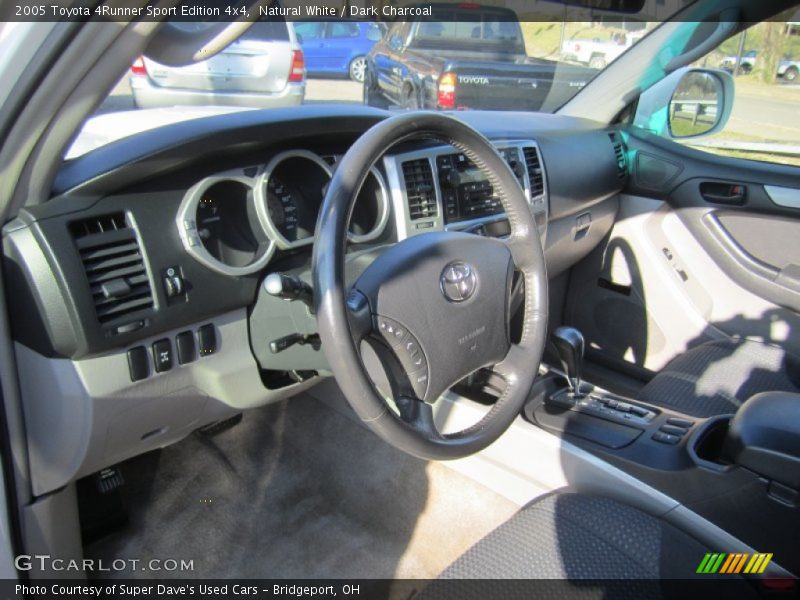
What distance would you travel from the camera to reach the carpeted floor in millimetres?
2031

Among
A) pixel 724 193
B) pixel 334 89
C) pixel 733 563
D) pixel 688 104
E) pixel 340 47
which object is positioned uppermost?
pixel 340 47

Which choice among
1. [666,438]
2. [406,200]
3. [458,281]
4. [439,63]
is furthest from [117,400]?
[439,63]

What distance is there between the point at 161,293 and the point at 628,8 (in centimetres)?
189

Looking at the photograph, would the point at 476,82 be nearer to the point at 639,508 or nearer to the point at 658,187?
the point at 658,187

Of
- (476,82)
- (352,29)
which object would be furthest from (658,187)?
(352,29)

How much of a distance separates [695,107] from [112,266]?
100 inches

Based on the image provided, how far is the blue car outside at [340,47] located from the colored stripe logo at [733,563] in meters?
5.49

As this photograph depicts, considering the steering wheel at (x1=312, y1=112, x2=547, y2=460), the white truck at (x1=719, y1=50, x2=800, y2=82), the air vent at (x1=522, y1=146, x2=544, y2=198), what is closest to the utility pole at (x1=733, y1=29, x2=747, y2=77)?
the white truck at (x1=719, y1=50, x2=800, y2=82)

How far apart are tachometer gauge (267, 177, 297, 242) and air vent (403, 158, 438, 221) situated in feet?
1.16

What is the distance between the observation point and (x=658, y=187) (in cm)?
283

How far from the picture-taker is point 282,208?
1.70 metres

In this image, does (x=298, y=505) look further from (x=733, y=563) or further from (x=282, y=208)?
(x=733, y=563)

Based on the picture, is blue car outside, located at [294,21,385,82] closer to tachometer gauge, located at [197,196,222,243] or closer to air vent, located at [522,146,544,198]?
air vent, located at [522,146,544,198]

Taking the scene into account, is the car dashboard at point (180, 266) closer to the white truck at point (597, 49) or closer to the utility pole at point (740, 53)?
the white truck at point (597, 49)
